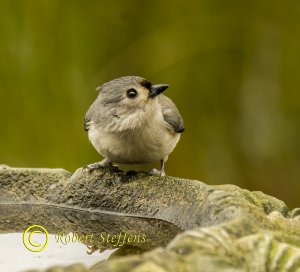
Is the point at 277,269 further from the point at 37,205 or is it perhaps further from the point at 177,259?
the point at 37,205

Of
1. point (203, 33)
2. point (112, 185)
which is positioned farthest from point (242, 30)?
point (112, 185)

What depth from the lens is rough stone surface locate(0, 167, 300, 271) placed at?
105 inches

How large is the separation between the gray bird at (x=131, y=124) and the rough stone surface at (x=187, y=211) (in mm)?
426

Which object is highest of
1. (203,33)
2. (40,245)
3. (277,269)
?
(203,33)

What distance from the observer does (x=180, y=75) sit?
7.29 metres

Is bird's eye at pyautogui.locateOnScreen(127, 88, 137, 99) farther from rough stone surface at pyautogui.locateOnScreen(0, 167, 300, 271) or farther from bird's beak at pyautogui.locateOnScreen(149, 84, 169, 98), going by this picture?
rough stone surface at pyautogui.locateOnScreen(0, 167, 300, 271)

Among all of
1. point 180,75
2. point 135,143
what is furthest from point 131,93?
point 180,75

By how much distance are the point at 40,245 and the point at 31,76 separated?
3548 millimetres

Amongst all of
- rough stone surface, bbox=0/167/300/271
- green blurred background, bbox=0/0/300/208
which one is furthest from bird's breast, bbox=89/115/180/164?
green blurred background, bbox=0/0/300/208

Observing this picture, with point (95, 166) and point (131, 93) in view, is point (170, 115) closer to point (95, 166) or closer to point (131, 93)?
point (131, 93)

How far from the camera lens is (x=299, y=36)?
24.0 feet

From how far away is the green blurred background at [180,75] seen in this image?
23.9 feet

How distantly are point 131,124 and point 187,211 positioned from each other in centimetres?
133

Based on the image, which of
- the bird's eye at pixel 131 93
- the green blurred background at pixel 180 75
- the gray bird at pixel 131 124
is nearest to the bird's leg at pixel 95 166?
the gray bird at pixel 131 124
